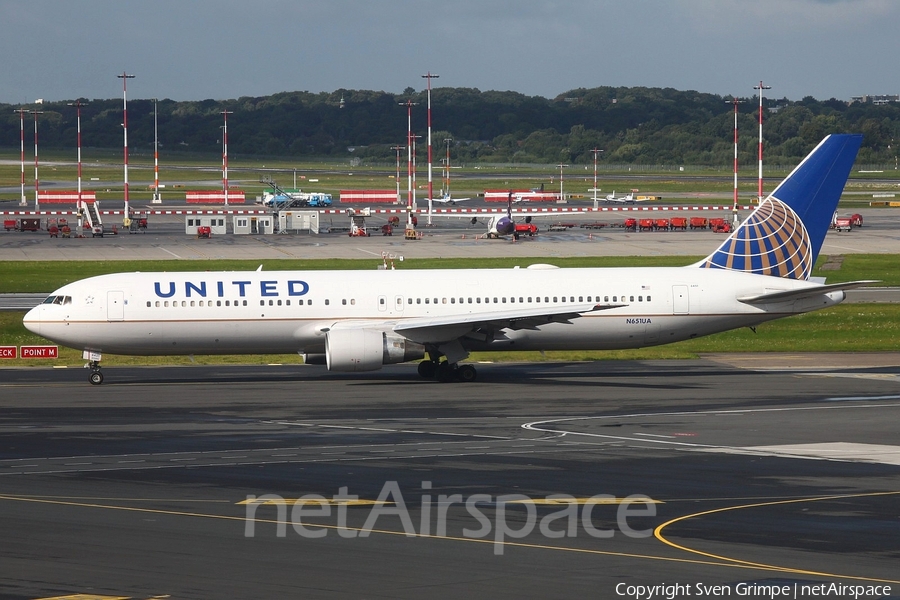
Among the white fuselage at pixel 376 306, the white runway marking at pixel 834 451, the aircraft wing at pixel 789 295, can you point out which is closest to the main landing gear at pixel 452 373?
the white fuselage at pixel 376 306

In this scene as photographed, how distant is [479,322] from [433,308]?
2720 mm

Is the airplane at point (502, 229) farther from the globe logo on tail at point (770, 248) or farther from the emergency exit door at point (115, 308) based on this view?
the emergency exit door at point (115, 308)

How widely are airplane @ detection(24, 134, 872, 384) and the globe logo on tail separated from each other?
5 centimetres

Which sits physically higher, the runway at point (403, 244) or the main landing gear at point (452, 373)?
the runway at point (403, 244)

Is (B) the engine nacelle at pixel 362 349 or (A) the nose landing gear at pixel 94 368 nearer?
(B) the engine nacelle at pixel 362 349

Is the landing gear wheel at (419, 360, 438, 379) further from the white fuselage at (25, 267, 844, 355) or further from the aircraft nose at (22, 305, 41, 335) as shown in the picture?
the aircraft nose at (22, 305, 41, 335)

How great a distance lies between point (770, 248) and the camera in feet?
153

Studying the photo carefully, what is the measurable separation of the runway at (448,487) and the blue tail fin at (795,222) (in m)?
5.00

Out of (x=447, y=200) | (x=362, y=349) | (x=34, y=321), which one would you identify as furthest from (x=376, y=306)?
(x=447, y=200)

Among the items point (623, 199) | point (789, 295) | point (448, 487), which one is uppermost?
point (623, 199)

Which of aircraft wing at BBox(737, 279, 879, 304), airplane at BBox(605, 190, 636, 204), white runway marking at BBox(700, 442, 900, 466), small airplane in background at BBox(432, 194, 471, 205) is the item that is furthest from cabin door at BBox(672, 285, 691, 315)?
small airplane in background at BBox(432, 194, 471, 205)

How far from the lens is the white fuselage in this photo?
144ft

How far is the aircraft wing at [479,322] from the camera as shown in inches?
1668

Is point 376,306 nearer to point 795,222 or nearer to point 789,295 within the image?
point 789,295
